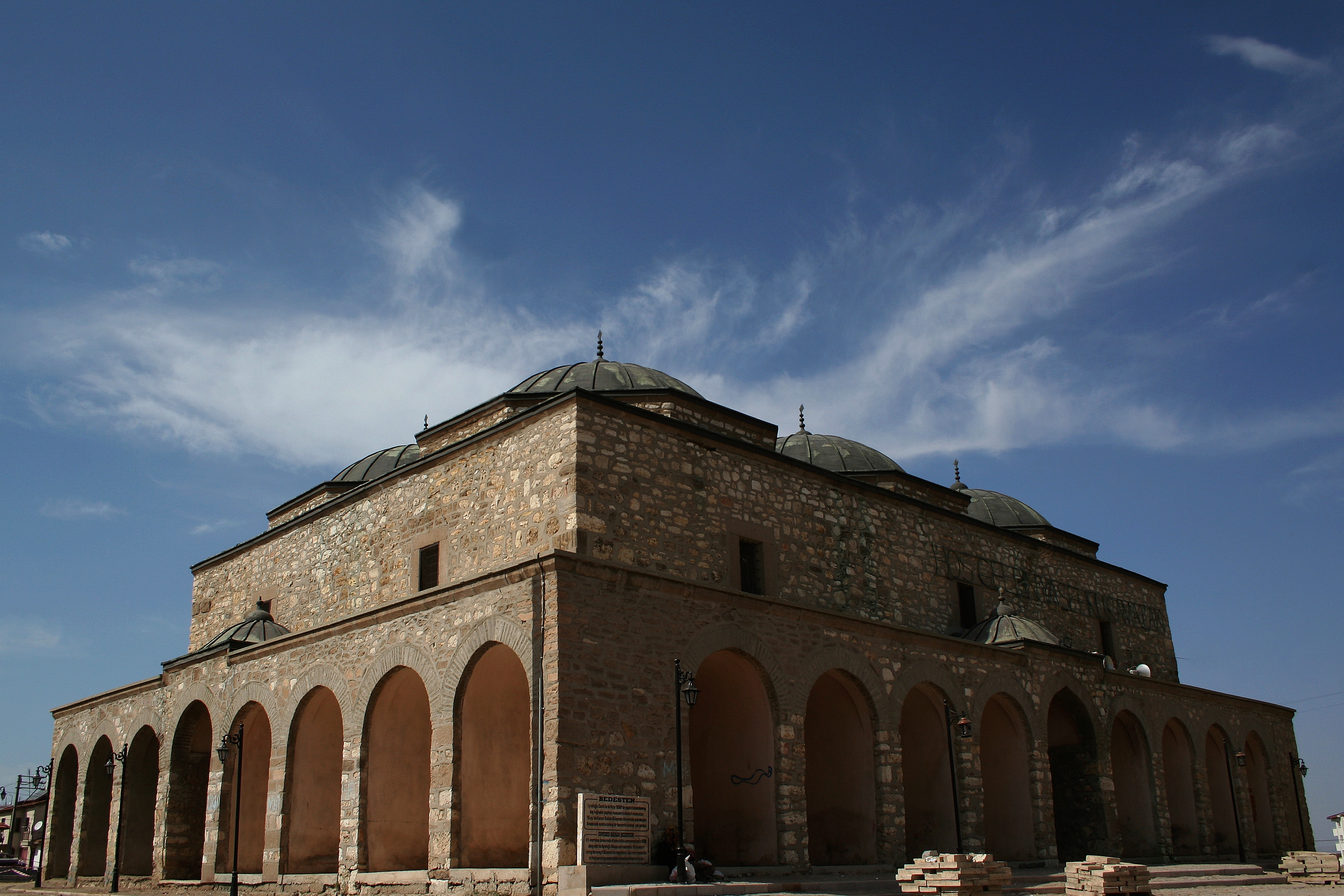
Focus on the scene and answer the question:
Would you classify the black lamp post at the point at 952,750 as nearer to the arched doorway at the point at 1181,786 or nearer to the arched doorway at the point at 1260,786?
the arched doorway at the point at 1181,786

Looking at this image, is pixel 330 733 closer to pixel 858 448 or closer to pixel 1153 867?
pixel 858 448

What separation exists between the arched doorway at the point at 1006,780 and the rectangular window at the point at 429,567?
901 cm

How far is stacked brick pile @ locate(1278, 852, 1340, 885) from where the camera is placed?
732 inches

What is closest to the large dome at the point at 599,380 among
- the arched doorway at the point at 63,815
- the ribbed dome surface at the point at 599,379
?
the ribbed dome surface at the point at 599,379

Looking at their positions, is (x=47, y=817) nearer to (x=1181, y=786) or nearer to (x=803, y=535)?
(x=803, y=535)

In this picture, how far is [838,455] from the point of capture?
2228cm

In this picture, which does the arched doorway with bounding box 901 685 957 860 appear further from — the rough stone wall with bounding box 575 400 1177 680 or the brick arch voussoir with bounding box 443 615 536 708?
the brick arch voussoir with bounding box 443 615 536 708

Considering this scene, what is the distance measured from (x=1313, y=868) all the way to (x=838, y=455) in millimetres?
11356

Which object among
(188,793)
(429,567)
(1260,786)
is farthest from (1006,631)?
(188,793)

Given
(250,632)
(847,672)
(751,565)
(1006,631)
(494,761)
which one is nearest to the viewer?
(494,761)

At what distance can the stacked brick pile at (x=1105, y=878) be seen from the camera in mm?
12836

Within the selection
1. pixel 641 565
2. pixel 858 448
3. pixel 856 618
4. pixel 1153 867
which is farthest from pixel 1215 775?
pixel 641 565

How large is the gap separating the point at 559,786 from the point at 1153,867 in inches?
495

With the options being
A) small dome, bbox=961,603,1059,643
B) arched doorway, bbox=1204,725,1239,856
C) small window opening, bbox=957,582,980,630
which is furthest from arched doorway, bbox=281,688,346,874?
arched doorway, bbox=1204,725,1239,856
